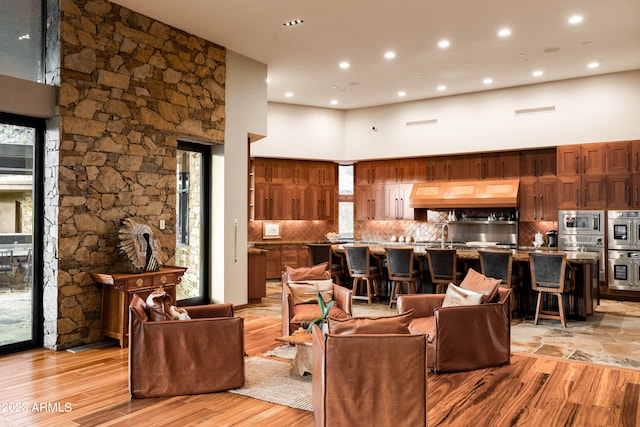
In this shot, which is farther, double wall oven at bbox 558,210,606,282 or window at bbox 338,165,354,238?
window at bbox 338,165,354,238

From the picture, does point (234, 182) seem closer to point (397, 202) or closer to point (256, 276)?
point (256, 276)

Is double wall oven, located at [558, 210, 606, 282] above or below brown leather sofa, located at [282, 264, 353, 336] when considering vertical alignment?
above

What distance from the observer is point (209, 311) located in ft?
14.8

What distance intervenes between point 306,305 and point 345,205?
6.80 meters

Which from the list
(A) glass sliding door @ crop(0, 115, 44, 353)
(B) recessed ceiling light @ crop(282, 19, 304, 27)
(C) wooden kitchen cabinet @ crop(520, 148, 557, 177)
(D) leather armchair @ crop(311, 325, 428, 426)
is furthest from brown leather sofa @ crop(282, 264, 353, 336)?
(C) wooden kitchen cabinet @ crop(520, 148, 557, 177)

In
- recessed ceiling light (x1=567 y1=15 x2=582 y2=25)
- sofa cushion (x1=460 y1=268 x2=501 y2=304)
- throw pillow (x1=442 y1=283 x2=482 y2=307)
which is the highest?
recessed ceiling light (x1=567 y1=15 x2=582 y2=25)

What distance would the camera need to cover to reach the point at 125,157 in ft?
19.5

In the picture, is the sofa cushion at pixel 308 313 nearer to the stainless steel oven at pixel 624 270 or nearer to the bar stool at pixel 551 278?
the bar stool at pixel 551 278

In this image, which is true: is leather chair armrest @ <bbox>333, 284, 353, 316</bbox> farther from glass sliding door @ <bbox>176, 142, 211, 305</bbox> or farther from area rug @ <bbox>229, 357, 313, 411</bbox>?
glass sliding door @ <bbox>176, 142, 211, 305</bbox>

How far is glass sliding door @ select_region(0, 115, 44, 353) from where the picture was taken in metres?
5.18

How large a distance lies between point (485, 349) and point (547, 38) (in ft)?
15.7

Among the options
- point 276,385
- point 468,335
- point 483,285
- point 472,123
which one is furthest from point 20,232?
point 472,123

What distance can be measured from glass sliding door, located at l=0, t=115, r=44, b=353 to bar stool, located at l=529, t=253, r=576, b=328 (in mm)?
5984

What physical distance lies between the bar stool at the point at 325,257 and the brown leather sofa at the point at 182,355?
13.2 ft
